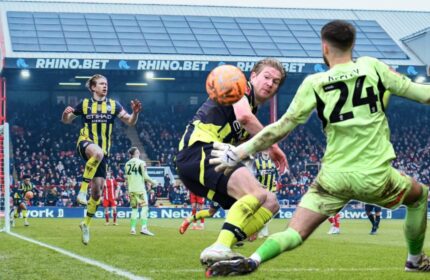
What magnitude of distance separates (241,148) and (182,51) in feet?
124

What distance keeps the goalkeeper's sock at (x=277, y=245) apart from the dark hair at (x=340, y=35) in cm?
148

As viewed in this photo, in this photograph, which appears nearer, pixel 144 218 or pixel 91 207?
pixel 91 207

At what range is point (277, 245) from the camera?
6305 millimetres

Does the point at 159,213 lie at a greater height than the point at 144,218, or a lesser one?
lesser

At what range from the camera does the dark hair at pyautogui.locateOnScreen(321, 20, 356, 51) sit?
6426 mm

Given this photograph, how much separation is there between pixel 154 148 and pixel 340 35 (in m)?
40.3

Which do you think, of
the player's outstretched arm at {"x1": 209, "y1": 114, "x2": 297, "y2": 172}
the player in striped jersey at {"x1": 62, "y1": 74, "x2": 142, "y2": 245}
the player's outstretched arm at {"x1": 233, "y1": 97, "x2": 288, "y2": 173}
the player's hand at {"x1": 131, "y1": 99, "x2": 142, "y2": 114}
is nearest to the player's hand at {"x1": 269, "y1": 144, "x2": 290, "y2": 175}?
the player's outstretched arm at {"x1": 233, "y1": 97, "x2": 288, "y2": 173}

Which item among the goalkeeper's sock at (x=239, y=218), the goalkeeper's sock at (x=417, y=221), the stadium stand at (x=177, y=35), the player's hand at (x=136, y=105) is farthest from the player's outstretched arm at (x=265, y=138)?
the stadium stand at (x=177, y=35)

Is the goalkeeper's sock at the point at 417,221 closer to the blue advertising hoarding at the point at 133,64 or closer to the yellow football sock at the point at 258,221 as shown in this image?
the yellow football sock at the point at 258,221

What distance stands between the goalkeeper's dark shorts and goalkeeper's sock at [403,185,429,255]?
5.07 ft

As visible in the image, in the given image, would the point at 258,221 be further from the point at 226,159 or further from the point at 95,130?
the point at 95,130

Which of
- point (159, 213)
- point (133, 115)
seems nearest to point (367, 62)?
point (133, 115)

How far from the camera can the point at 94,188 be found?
46.6 ft

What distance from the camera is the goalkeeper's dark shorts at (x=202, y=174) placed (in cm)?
706
